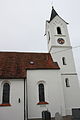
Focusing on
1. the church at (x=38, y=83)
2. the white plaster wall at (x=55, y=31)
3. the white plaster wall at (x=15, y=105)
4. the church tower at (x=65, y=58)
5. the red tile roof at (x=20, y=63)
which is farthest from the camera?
the white plaster wall at (x=55, y=31)

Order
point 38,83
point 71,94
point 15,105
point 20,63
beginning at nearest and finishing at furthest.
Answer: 1. point 15,105
2. point 38,83
3. point 71,94
4. point 20,63

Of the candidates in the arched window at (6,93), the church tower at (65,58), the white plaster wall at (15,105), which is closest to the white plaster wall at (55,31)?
the church tower at (65,58)

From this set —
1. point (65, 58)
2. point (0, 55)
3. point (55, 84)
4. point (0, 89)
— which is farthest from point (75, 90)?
point (0, 55)

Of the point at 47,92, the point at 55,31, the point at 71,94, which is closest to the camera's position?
the point at 47,92

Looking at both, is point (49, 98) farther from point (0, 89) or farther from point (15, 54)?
point (15, 54)

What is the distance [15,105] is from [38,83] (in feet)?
13.7

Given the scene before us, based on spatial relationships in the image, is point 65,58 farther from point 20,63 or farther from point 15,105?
point 15,105

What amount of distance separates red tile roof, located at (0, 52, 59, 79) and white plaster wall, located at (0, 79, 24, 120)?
2.88ft

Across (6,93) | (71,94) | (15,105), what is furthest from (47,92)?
(6,93)

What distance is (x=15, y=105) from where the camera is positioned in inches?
634

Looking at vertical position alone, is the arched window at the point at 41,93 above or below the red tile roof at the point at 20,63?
below

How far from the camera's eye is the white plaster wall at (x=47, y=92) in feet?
55.3

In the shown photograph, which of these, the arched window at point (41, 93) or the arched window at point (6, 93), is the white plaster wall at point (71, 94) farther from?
the arched window at point (6, 93)

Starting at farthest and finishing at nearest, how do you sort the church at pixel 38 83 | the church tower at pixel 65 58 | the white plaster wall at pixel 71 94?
the church tower at pixel 65 58 → the white plaster wall at pixel 71 94 → the church at pixel 38 83
